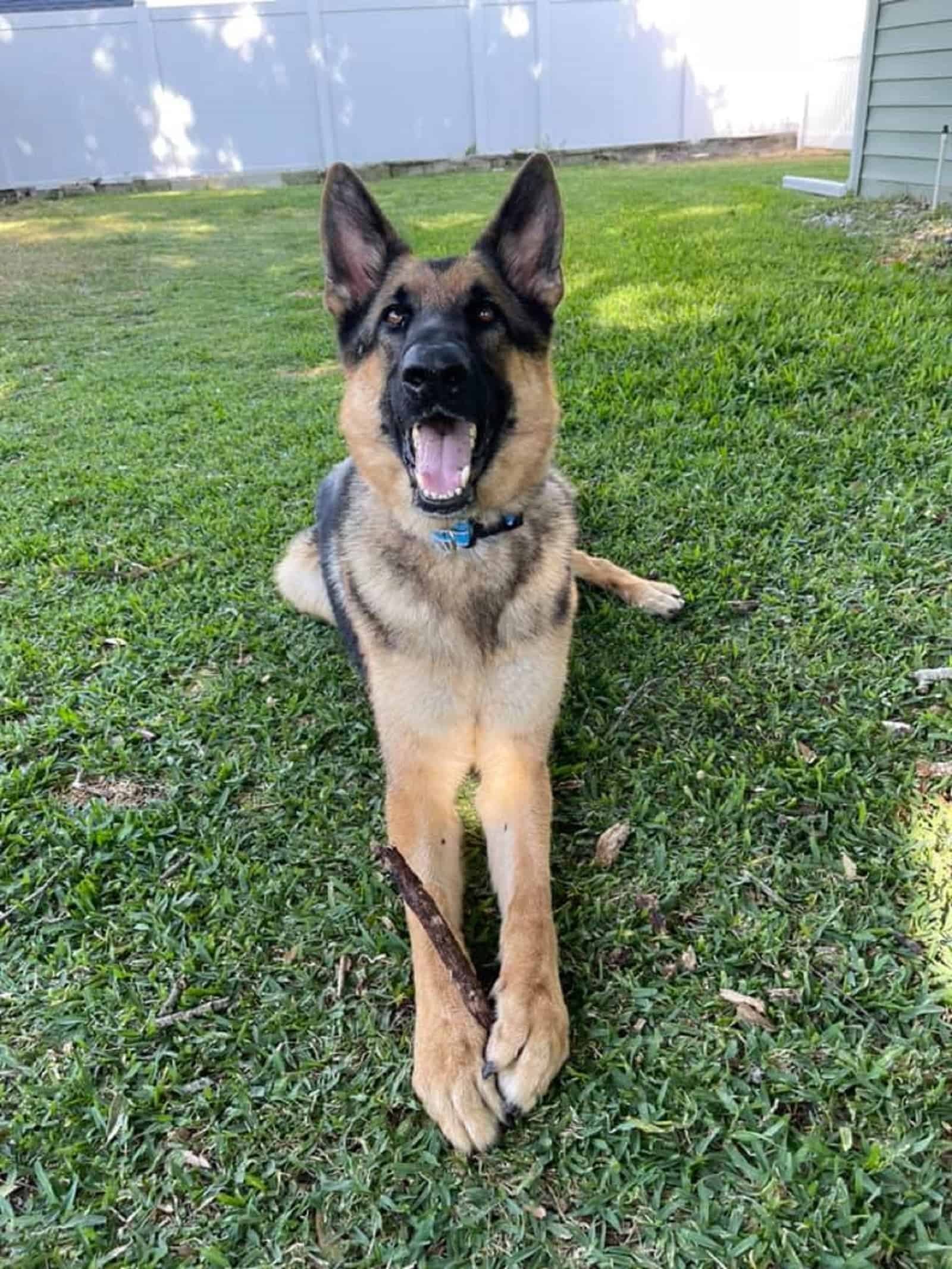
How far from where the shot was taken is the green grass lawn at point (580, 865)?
1.71 metres

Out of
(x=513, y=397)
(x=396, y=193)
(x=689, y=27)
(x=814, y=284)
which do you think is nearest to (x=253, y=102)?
(x=396, y=193)

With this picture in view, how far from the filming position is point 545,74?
65.4 ft

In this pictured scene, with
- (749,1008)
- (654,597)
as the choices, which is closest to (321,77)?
(654,597)

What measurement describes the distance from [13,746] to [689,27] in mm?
22981

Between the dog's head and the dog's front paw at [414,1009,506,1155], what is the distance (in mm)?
1412

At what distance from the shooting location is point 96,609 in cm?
389

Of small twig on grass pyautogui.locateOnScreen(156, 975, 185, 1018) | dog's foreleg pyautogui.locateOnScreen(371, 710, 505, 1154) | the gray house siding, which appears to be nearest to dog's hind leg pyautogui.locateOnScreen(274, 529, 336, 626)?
dog's foreleg pyautogui.locateOnScreen(371, 710, 505, 1154)

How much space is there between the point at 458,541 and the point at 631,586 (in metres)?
1.15

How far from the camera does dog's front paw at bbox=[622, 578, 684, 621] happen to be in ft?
11.5

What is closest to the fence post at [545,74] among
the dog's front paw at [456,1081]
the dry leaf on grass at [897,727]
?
the dry leaf on grass at [897,727]

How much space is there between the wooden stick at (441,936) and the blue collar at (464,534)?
0.95 meters

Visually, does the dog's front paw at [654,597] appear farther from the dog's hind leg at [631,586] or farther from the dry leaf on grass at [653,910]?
the dry leaf on grass at [653,910]

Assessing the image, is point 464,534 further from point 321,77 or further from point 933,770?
point 321,77

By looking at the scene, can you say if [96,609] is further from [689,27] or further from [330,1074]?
[689,27]
